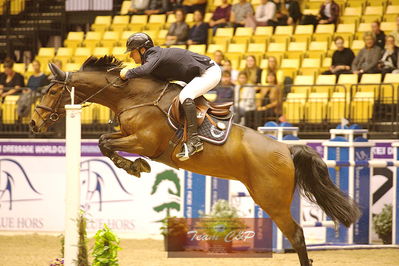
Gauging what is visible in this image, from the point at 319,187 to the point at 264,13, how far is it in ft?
23.5

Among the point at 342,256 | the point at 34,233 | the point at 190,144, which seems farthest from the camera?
the point at 34,233

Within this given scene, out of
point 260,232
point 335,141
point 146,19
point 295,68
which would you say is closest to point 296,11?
point 295,68

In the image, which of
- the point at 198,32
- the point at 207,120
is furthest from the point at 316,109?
the point at 207,120

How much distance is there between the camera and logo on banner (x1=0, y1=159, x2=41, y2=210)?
12648 millimetres

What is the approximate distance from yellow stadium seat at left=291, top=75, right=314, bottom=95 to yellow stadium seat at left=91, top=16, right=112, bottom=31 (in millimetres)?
5242

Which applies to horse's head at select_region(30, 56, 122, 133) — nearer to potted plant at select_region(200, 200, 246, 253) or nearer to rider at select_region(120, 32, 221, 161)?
rider at select_region(120, 32, 221, 161)

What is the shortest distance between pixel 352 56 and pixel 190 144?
20.4ft

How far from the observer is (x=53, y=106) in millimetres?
7691

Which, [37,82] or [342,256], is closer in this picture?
[342,256]

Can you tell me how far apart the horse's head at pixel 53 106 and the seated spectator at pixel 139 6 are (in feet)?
29.6

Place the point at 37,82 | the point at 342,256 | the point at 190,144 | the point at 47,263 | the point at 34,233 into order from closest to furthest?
the point at 190,144, the point at 47,263, the point at 342,256, the point at 34,233, the point at 37,82

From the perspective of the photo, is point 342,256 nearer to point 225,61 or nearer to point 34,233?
point 225,61

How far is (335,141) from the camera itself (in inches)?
430

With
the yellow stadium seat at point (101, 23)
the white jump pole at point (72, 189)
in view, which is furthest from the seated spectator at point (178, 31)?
the white jump pole at point (72, 189)
